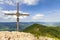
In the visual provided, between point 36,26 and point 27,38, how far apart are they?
2.33 metres

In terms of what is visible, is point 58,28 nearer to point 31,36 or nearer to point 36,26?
point 36,26

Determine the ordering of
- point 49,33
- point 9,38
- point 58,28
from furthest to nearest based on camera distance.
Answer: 1. point 58,28
2. point 49,33
3. point 9,38

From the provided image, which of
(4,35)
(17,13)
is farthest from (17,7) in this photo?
(4,35)

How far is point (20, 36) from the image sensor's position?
436 inches

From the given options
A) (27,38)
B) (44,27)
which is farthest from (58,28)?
(27,38)

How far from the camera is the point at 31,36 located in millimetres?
11352

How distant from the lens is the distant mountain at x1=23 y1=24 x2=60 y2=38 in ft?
40.1

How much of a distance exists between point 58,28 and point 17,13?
3.43m

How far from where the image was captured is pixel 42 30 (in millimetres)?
12484

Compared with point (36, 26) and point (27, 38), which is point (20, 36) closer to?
point (27, 38)

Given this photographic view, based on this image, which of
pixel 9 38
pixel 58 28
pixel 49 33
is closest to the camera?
pixel 9 38

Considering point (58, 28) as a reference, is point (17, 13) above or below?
above

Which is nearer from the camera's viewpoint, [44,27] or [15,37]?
[15,37]

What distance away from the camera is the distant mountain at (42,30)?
12234 mm
